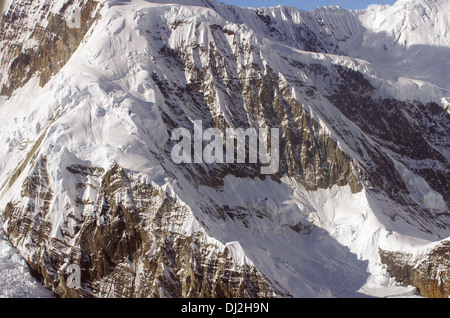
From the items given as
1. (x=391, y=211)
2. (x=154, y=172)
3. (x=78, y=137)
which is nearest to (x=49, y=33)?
(x=78, y=137)

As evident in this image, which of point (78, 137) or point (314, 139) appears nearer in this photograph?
point (78, 137)

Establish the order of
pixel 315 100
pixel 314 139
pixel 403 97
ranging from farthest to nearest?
pixel 403 97 → pixel 315 100 → pixel 314 139

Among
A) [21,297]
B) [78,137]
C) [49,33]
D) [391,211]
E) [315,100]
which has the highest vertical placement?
[49,33]

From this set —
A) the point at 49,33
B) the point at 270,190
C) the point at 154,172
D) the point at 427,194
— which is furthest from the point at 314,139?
the point at 49,33

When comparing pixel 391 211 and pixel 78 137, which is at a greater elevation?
pixel 78 137

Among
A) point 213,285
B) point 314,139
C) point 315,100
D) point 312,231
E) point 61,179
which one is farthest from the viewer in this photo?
point 315,100

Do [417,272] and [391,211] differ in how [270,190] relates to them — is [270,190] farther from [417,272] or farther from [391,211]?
[417,272]
